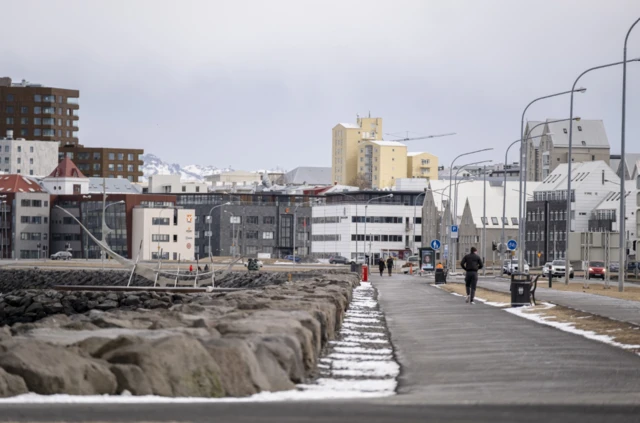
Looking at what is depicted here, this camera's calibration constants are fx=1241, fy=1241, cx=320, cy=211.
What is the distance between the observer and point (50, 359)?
40.6 ft

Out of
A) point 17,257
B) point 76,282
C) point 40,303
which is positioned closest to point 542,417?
point 40,303

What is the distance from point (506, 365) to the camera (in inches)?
657

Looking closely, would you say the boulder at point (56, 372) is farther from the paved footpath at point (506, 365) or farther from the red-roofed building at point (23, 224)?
the red-roofed building at point (23, 224)

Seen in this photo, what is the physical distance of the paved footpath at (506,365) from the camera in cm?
1320

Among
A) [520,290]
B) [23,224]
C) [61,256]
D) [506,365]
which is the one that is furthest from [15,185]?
[506,365]

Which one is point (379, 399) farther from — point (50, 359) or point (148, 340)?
point (50, 359)

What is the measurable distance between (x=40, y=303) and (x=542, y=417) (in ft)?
154

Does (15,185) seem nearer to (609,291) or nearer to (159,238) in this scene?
(159,238)

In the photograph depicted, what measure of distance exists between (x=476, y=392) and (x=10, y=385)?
16.1 ft

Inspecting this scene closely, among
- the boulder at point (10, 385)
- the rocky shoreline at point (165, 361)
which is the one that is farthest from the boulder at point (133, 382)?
the boulder at point (10, 385)

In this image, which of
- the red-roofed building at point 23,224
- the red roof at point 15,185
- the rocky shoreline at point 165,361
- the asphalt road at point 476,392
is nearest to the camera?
the asphalt road at point 476,392

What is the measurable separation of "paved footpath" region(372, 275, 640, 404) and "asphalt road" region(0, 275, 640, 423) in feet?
0.04

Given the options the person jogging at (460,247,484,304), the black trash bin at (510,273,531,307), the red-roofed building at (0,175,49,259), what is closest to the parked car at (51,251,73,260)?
the red-roofed building at (0,175,49,259)

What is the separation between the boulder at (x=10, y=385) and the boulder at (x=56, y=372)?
78mm
